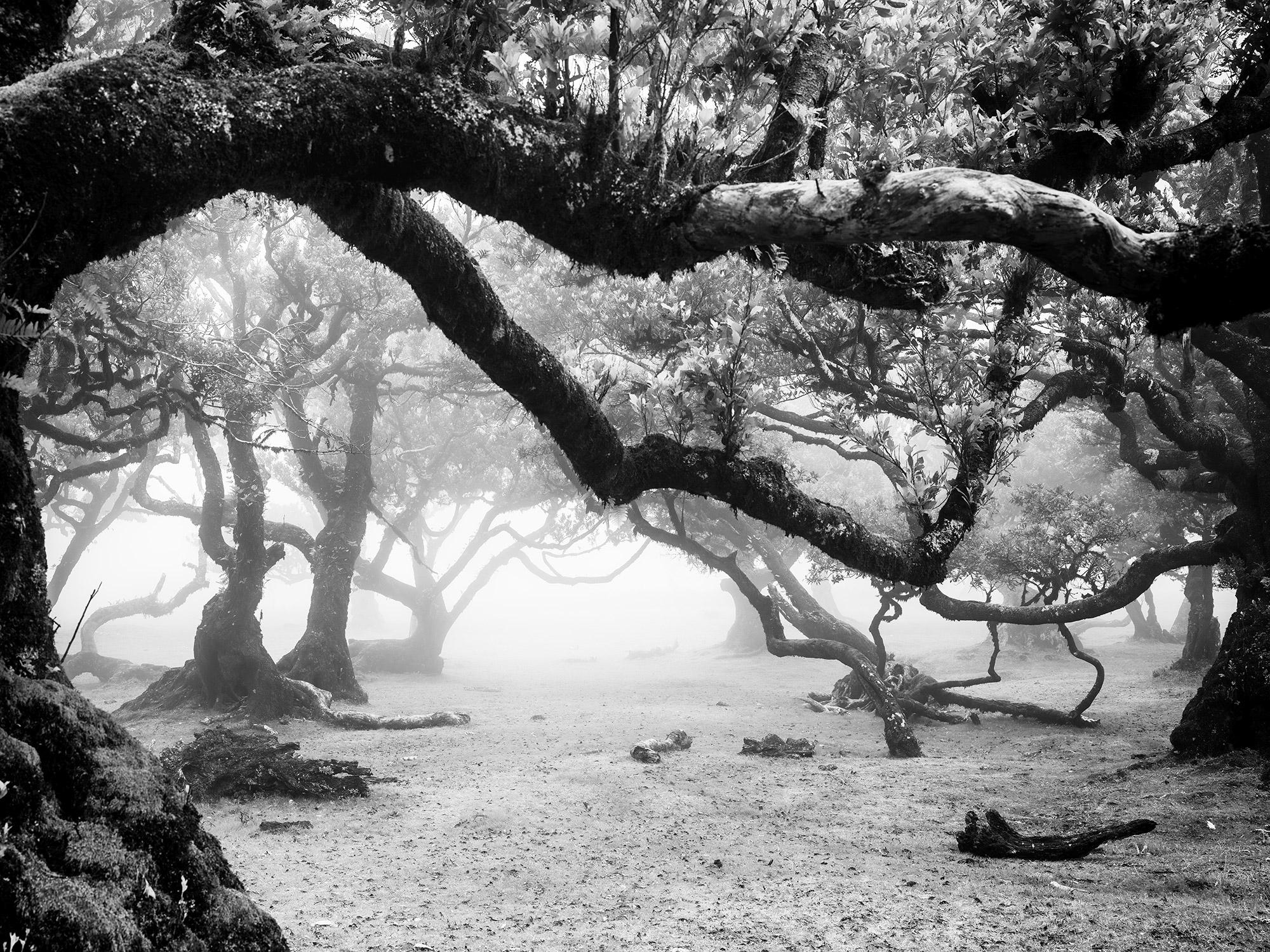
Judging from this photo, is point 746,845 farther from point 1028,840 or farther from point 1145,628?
point 1145,628

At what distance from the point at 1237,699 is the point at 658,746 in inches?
284

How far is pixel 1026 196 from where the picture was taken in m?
3.17

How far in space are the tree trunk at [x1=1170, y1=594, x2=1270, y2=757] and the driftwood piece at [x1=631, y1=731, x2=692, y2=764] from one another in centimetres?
646

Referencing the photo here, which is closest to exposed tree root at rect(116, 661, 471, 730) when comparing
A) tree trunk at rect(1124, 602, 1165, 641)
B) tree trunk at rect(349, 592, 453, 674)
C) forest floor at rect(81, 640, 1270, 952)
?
forest floor at rect(81, 640, 1270, 952)

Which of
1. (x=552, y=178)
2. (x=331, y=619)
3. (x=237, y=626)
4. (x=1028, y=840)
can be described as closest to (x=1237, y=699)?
(x=1028, y=840)

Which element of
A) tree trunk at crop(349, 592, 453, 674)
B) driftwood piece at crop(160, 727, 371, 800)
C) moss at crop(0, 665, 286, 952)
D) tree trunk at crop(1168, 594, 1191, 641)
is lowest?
tree trunk at crop(349, 592, 453, 674)

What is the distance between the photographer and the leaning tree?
2688mm

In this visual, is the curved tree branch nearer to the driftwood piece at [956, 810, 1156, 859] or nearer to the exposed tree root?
the driftwood piece at [956, 810, 1156, 859]

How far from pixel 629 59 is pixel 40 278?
111 inches

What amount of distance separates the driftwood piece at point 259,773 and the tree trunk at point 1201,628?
19728mm

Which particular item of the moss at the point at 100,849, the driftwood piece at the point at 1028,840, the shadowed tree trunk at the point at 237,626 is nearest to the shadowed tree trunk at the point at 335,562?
the shadowed tree trunk at the point at 237,626

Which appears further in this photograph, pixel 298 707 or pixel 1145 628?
pixel 1145 628

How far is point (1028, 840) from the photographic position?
19.0ft

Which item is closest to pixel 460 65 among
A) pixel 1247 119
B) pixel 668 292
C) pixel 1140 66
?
pixel 1140 66
